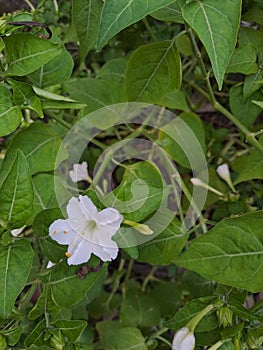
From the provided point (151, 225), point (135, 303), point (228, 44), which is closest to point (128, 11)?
point (228, 44)

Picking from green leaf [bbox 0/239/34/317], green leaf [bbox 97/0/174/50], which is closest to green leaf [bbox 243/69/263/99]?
green leaf [bbox 97/0/174/50]

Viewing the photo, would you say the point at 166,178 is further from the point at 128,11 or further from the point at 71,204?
the point at 128,11

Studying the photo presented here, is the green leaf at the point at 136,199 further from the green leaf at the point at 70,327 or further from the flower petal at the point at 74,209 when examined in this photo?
the green leaf at the point at 70,327

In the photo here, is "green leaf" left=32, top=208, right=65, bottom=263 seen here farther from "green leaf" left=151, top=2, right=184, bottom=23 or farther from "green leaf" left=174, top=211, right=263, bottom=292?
"green leaf" left=151, top=2, right=184, bottom=23

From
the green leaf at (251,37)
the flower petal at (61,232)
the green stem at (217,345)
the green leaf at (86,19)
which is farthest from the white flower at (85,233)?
the green leaf at (251,37)

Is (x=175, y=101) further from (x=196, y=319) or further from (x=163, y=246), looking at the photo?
(x=196, y=319)
